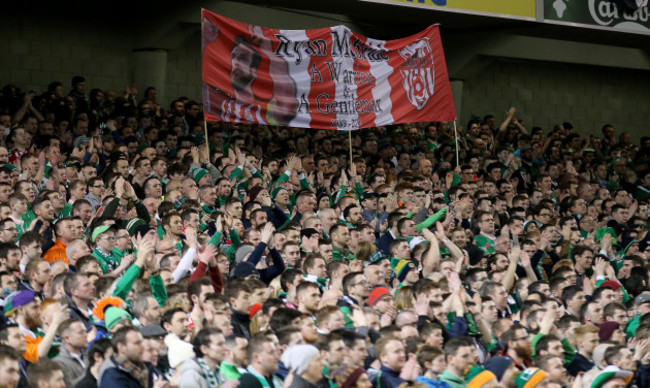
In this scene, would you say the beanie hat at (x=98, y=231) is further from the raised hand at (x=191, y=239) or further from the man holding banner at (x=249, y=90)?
the man holding banner at (x=249, y=90)

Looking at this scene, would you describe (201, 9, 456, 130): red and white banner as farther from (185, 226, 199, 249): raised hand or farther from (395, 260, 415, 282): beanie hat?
(185, 226, 199, 249): raised hand

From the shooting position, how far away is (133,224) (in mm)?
10656

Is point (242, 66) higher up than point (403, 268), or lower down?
higher up

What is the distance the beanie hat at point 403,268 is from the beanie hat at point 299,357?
12.1 feet

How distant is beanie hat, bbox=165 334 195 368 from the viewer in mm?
7336

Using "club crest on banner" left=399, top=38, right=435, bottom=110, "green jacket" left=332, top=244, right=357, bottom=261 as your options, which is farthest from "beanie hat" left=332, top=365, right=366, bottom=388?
"club crest on banner" left=399, top=38, right=435, bottom=110

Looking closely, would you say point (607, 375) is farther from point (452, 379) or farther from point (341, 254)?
point (341, 254)

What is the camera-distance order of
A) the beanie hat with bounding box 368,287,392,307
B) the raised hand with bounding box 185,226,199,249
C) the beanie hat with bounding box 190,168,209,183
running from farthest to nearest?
the beanie hat with bounding box 190,168,209,183 → the raised hand with bounding box 185,226,199,249 → the beanie hat with bounding box 368,287,392,307

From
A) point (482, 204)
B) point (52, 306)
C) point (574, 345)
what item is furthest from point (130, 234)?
point (482, 204)

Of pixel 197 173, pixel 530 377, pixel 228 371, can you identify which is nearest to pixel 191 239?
pixel 228 371

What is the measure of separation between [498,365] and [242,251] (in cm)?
311

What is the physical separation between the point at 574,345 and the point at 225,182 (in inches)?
182

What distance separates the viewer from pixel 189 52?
19219mm

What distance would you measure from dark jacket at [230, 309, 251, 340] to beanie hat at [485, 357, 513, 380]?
5.38 feet
